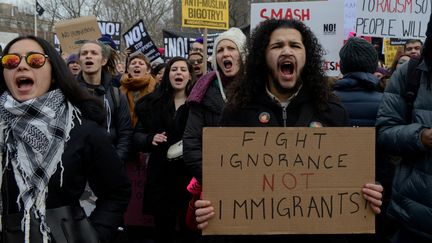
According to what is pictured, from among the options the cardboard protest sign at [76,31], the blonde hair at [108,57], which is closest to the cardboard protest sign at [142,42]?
the cardboard protest sign at [76,31]

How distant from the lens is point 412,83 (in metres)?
3.05

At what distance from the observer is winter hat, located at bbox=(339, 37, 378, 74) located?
4137mm

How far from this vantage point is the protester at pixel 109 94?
509cm

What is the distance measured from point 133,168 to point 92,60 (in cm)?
116

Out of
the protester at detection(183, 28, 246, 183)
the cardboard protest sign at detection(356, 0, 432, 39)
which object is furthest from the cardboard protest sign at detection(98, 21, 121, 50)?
the protester at detection(183, 28, 246, 183)

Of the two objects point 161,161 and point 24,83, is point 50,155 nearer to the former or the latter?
point 24,83

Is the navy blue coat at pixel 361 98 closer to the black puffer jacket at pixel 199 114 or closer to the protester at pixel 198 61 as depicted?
the black puffer jacket at pixel 199 114

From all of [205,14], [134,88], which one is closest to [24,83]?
[134,88]

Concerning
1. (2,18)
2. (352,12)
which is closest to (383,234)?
(352,12)

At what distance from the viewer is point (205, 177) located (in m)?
2.49

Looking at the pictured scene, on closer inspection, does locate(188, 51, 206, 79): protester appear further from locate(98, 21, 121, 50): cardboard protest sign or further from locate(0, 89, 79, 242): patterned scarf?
locate(98, 21, 121, 50): cardboard protest sign

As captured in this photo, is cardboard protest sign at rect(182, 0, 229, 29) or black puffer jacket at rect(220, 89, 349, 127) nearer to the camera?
black puffer jacket at rect(220, 89, 349, 127)

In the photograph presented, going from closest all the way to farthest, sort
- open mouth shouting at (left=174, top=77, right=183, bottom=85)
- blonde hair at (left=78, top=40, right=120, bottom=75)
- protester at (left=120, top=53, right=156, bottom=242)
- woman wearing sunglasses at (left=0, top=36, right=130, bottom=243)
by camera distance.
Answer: woman wearing sunglasses at (left=0, top=36, right=130, bottom=243)
open mouth shouting at (left=174, top=77, right=183, bottom=85)
blonde hair at (left=78, top=40, right=120, bottom=75)
protester at (left=120, top=53, right=156, bottom=242)

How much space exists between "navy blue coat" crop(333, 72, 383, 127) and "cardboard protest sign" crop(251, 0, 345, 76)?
2.18 metres
